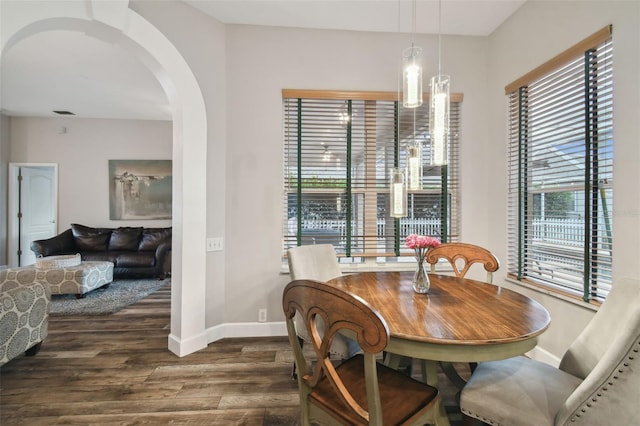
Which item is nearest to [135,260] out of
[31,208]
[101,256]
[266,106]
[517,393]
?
[101,256]

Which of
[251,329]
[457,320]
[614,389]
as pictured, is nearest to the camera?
[614,389]

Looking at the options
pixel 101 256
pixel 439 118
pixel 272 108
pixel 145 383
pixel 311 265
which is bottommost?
pixel 145 383

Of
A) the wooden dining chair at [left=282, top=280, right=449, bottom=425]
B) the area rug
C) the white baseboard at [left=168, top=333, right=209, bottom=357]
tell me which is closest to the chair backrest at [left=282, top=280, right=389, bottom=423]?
the wooden dining chair at [left=282, top=280, right=449, bottom=425]

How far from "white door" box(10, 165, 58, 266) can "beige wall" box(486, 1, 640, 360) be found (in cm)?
747

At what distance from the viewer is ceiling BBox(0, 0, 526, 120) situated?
7.88 ft

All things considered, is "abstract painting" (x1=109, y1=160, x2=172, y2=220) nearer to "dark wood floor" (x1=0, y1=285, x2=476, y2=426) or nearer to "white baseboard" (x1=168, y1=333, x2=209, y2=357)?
"dark wood floor" (x1=0, y1=285, x2=476, y2=426)

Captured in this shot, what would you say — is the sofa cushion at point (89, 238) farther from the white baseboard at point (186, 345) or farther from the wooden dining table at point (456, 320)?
the wooden dining table at point (456, 320)

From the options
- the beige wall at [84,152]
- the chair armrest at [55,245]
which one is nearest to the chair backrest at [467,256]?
the beige wall at [84,152]

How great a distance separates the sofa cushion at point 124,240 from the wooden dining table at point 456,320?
187 inches

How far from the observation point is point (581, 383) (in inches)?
42.6

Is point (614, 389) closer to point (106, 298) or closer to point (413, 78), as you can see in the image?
point (413, 78)

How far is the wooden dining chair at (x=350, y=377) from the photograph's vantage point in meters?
0.83

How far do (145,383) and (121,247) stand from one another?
386 cm

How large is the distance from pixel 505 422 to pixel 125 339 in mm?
3023
